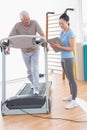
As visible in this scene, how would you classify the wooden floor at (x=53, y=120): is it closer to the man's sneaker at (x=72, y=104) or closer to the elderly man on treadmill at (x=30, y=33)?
the man's sneaker at (x=72, y=104)

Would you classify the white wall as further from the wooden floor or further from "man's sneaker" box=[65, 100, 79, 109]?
"man's sneaker" box=[65, 100, 79, 109]

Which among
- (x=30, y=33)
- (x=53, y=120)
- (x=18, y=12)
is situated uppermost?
(x=18, y=12)

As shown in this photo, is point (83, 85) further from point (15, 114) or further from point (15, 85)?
point (15, 114)

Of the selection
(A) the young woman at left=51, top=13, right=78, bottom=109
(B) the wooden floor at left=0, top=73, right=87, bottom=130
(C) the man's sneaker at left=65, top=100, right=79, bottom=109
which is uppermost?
(A) the young woman at left=51, top=13, right=78, bottom=109

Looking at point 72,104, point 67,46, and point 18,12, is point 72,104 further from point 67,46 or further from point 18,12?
point 18,12

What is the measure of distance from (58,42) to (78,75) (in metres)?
2.46

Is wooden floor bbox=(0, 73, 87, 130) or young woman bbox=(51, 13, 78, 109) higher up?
young woman bbox=(51, 13, 78, 109)

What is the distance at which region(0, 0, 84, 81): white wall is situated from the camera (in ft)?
19.5

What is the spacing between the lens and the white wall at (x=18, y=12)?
594 centimetres

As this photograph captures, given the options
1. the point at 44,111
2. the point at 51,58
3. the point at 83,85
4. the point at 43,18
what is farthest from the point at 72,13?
the point at 44,111

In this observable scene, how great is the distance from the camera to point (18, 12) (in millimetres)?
6145

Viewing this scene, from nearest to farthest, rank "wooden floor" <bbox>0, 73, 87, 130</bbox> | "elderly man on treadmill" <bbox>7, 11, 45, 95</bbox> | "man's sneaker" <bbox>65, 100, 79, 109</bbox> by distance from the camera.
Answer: "wooden floor" <bbox>0, 73, 87, 130</bbox> → "man's sneaker" <bbox>65, 100, 79, 109</bbox> → "elderly man on treadmill" <bbox>7, 11, 45, 95</bbox>

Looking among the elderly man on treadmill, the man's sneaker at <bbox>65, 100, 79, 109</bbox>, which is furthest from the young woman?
the elderly man on treadmill

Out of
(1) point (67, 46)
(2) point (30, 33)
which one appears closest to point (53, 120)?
(1) point (67, 46)
